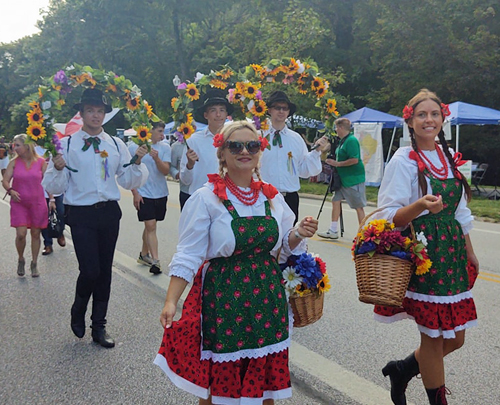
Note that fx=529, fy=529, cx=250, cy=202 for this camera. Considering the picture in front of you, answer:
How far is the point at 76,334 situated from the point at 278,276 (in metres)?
2.65

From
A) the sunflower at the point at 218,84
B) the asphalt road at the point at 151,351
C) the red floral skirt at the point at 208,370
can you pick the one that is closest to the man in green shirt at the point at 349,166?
the asphalt road at the point at 151,351

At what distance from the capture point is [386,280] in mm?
2826

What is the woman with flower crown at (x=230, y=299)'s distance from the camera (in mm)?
2564

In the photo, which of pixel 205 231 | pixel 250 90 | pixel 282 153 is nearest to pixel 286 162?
pixel 282 153

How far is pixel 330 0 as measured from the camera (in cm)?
2817

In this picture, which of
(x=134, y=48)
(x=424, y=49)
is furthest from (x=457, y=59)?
(x=134, y=48)

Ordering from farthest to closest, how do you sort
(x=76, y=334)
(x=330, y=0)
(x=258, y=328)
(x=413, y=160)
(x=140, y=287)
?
(x=330, y=0), (x=140, y=287), (x=76, y=334), (x=413, y=160), (x=258, y=328)

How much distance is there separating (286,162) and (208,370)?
3223 mm

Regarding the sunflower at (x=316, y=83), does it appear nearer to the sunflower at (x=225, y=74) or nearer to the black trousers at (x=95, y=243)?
the sunflower at (x=225, y=74)

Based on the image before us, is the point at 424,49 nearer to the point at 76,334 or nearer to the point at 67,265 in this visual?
the point at 67,265

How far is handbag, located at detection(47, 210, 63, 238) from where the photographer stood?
26.0ft

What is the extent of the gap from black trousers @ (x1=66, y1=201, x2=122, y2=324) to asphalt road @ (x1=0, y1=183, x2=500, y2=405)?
0.48m

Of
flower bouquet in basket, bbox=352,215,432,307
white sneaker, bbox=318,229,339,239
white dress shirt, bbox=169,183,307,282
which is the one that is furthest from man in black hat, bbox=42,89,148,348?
white sneaker, bbox=318,229,339,239

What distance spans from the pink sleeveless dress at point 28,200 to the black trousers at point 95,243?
3.01 meters
